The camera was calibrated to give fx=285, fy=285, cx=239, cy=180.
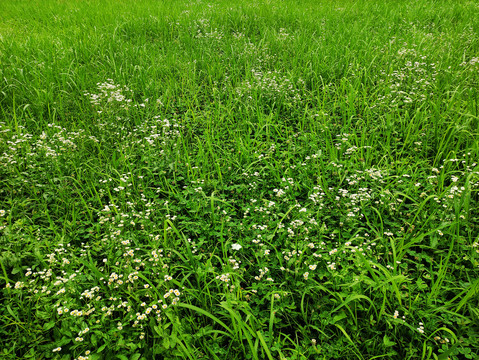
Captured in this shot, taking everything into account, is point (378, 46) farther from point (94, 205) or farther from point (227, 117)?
point (94, 205)

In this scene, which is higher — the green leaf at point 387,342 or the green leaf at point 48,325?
the green leaf at point 387,342

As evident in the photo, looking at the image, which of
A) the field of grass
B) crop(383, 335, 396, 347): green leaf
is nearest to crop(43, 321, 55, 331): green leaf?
the field of grass

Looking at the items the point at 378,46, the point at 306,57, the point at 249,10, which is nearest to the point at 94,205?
the point at 306,57

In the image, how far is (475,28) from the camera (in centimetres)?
582

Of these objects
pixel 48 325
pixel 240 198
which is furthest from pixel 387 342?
pixel 48 325

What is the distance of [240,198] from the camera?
2.98 m

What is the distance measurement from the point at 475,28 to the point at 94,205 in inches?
303

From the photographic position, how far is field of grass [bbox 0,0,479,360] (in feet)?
6.25

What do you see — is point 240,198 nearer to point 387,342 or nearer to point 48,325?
point 387,342

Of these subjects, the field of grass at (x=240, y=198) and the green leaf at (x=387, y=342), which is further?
the field of grass at (x=240, y=198)

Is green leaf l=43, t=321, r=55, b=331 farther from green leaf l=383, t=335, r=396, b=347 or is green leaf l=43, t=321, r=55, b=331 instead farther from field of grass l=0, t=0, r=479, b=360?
green leaf l=383, t=335, r=396, b=347

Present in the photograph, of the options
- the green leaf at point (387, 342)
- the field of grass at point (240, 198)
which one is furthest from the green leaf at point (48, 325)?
the green leaf at point (387, 342)

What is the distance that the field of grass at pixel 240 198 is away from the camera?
191cm

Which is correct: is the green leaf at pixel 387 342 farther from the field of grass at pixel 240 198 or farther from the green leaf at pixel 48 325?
the green leaf at pixel 48 325
